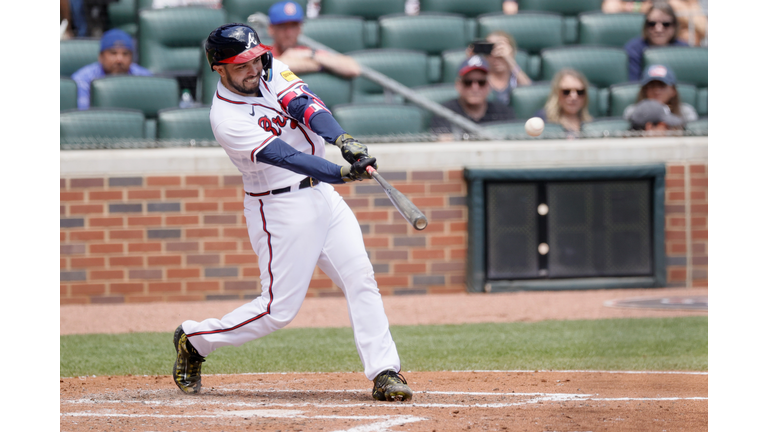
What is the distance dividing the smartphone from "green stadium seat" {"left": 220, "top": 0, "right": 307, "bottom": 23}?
2070mm

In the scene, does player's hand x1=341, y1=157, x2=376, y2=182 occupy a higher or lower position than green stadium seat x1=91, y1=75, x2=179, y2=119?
lower

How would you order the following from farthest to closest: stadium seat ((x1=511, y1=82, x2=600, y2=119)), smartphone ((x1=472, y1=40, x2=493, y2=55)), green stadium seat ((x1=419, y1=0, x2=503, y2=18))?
1. green stadium seat ((x1=419, y1=0, x2=503, y2=18))
2. smartphone ((x1=472, y1=40, x2=493, y2=55))
3. stadium seat ((x1=511, y1=82, x2=600, y2=119))

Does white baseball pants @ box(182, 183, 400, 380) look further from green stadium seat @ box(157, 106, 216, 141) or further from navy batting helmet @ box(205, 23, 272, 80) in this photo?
green stadium seat @ box(157, 106, 216, 141)

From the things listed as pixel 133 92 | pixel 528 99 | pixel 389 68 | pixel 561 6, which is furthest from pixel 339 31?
pixel 561 6

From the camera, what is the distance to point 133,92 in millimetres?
7297

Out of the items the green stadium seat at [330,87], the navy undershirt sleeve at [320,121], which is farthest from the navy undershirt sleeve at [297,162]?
the green stadium seat at [330,87]

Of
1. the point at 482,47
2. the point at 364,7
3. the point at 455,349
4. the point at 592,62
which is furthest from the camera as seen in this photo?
A: the point at 364,7

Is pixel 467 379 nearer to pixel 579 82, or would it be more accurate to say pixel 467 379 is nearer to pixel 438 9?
pixel 579 82

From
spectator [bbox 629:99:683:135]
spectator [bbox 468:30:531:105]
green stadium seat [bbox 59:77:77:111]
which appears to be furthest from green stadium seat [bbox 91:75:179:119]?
spectator [bbox 629:99:683:135]

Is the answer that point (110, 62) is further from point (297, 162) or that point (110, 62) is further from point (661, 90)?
point (297, 162)

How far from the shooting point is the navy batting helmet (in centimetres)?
336

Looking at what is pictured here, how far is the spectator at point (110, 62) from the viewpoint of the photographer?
7.38 m

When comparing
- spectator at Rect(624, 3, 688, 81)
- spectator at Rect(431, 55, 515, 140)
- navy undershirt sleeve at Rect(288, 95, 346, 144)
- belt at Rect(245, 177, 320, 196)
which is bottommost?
belt at Rect(245, 177, 320, 196)

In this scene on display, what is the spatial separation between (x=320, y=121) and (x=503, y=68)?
458 cm
